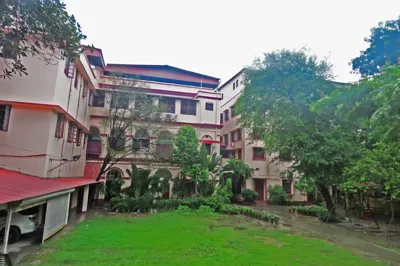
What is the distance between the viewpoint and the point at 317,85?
51.5ft

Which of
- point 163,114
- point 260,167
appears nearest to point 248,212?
point 163,114

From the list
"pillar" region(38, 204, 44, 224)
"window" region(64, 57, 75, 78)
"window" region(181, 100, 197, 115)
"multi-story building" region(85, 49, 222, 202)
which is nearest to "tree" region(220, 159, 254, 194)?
"multi-story building" region(85, 49, 222, 202)

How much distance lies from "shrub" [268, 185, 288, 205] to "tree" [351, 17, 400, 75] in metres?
12.4

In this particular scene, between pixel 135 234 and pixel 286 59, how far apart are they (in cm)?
1380

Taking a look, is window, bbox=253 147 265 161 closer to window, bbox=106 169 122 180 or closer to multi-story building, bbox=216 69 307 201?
multi-story building, bbox=216 69 307 201

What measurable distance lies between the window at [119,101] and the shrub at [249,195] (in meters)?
13.4

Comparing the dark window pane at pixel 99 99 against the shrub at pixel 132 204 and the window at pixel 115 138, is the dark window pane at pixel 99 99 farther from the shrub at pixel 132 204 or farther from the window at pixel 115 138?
the shrub at pixel 132 204

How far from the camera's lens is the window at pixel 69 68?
1320 cm

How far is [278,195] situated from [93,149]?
16.8 m

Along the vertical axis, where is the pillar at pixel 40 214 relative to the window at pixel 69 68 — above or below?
below

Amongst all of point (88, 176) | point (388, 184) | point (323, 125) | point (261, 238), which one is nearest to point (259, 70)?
point (323, 125)

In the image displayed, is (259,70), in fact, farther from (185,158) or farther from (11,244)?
(11,244)

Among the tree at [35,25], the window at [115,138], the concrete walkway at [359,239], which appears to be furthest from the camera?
the window at [115,138]

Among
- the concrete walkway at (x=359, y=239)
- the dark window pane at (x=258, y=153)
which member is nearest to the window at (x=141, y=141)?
the dark window pane at (x=258, y=153)
